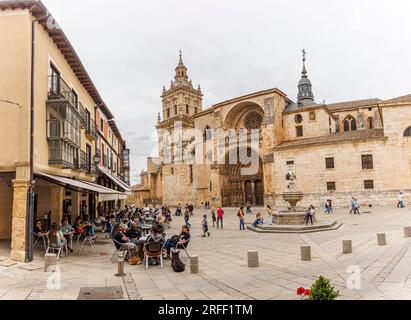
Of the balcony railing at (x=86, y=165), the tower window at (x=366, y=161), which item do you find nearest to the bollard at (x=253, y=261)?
the balcony railing at (x=86, y=165)

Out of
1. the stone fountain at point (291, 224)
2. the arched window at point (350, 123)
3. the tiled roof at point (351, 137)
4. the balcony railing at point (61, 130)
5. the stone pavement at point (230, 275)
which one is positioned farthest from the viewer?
the arched window at point (350, 123)

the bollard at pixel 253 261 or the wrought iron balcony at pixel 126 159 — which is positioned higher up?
the wrought iron balcony at pixel 126 159

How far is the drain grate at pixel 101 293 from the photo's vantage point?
5898 millimetres

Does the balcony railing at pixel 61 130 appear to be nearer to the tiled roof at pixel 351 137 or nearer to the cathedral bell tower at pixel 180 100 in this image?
the tiled roof at pixel 351 137

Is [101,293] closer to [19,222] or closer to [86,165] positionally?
[19,222]

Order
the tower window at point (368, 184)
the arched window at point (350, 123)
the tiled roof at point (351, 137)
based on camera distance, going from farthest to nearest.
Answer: the arched window at point (350, 123) → the tiled roof at point (351, 137) → the tower window at point (368, 184)

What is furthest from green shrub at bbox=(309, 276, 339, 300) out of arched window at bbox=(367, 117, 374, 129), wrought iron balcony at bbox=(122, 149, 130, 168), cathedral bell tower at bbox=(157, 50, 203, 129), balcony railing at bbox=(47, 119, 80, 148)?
cathedral bell tower at bbox=(157, 50, 203, 129)

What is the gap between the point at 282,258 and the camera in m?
9.33

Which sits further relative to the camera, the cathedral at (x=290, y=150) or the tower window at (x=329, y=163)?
the tower window at (x=329, y=163)

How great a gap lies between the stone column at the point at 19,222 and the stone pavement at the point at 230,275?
33 centimetres

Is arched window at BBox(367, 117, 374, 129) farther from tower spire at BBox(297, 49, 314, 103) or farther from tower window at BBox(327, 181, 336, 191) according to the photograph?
tower window at BBox(327, 181, 336, 191)

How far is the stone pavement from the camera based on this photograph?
601cm
